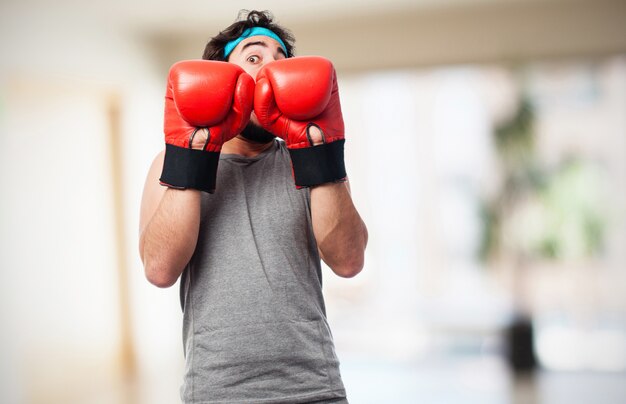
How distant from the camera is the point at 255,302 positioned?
1.10 m

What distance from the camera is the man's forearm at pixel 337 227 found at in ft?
3.59

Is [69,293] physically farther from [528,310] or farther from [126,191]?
[528,310]

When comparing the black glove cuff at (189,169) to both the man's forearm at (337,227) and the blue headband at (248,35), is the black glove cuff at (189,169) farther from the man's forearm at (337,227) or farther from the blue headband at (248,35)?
the blue headband at (248,35)

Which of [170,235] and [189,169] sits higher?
[189,169]

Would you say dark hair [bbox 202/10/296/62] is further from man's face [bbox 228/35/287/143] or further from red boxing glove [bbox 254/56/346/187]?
red boxing glove [bbox 254/56/346/187]

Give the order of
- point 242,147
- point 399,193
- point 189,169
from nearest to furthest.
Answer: point 189,169 < point 242,147 < point 399,193

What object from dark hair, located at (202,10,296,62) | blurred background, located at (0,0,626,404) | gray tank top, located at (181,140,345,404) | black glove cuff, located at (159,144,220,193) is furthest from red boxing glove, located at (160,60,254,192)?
blurred background, located at (0,0,626,404)

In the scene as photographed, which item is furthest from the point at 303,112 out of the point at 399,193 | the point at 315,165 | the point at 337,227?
the point at 399,193

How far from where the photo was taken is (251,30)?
1.29m

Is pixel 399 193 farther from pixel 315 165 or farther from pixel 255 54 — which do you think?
pixel 315 165

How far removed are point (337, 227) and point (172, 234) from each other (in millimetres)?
283

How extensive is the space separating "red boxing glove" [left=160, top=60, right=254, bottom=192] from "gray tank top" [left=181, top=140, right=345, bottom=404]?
0.11 m

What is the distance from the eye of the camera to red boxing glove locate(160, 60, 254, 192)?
1055mm

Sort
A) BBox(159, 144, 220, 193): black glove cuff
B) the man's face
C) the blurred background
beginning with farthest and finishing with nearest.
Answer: the blurred background → the man's face → BBox(159, 144, 220, 193): black glove cuff
